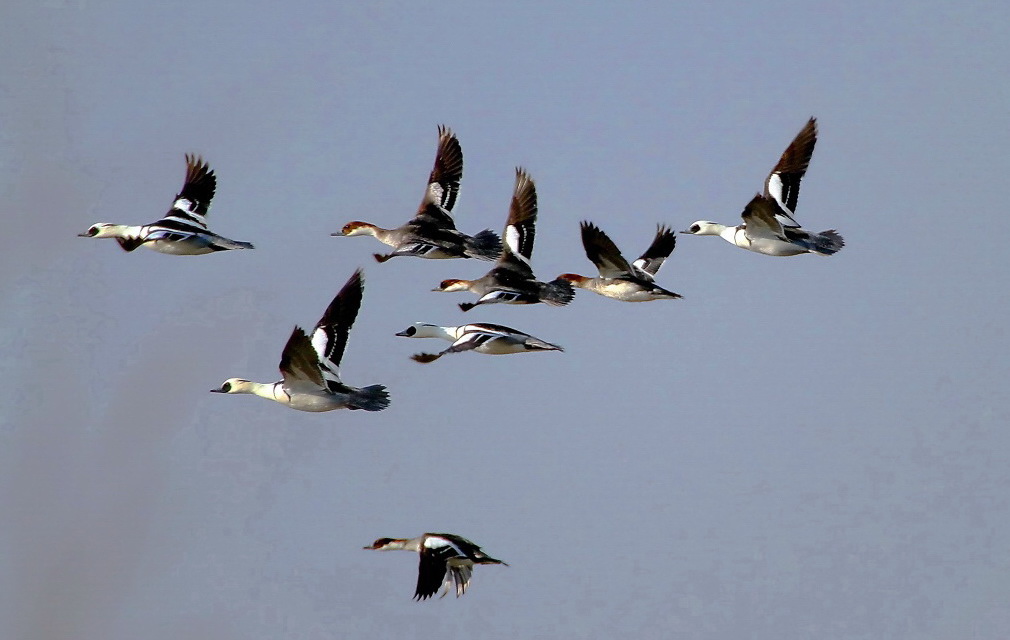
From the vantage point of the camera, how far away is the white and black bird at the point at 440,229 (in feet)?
113

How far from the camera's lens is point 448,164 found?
3650 centimetres

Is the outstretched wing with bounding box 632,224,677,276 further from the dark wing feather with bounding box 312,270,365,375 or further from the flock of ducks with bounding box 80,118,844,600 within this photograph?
the dark wing feather with bounding box 312,270,365,375

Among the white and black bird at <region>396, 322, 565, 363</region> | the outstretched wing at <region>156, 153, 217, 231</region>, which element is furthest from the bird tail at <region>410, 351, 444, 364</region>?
the outstretched wing at <region>156, 153, 217, 231</region>

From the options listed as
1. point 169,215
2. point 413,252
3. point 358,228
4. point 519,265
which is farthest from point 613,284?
point 169,215

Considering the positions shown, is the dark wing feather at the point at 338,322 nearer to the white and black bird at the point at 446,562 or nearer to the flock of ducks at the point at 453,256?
the flock of ducks at the point at 453,256

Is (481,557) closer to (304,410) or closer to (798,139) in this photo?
(304,410)

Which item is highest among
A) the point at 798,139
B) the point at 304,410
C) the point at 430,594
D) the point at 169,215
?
the point at 798,139

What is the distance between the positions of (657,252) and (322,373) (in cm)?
1144

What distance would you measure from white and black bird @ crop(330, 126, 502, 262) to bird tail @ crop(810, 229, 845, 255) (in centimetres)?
695

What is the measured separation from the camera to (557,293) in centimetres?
3209

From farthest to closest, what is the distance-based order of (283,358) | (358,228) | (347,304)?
(358,228), (347,304), (283,358)

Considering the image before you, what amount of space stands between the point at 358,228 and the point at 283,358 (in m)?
11.2

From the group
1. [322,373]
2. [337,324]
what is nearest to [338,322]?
[337,324]

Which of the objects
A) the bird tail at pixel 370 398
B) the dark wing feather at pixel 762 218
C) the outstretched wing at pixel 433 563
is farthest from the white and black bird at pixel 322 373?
the dark wing feather at pixel 762 218
